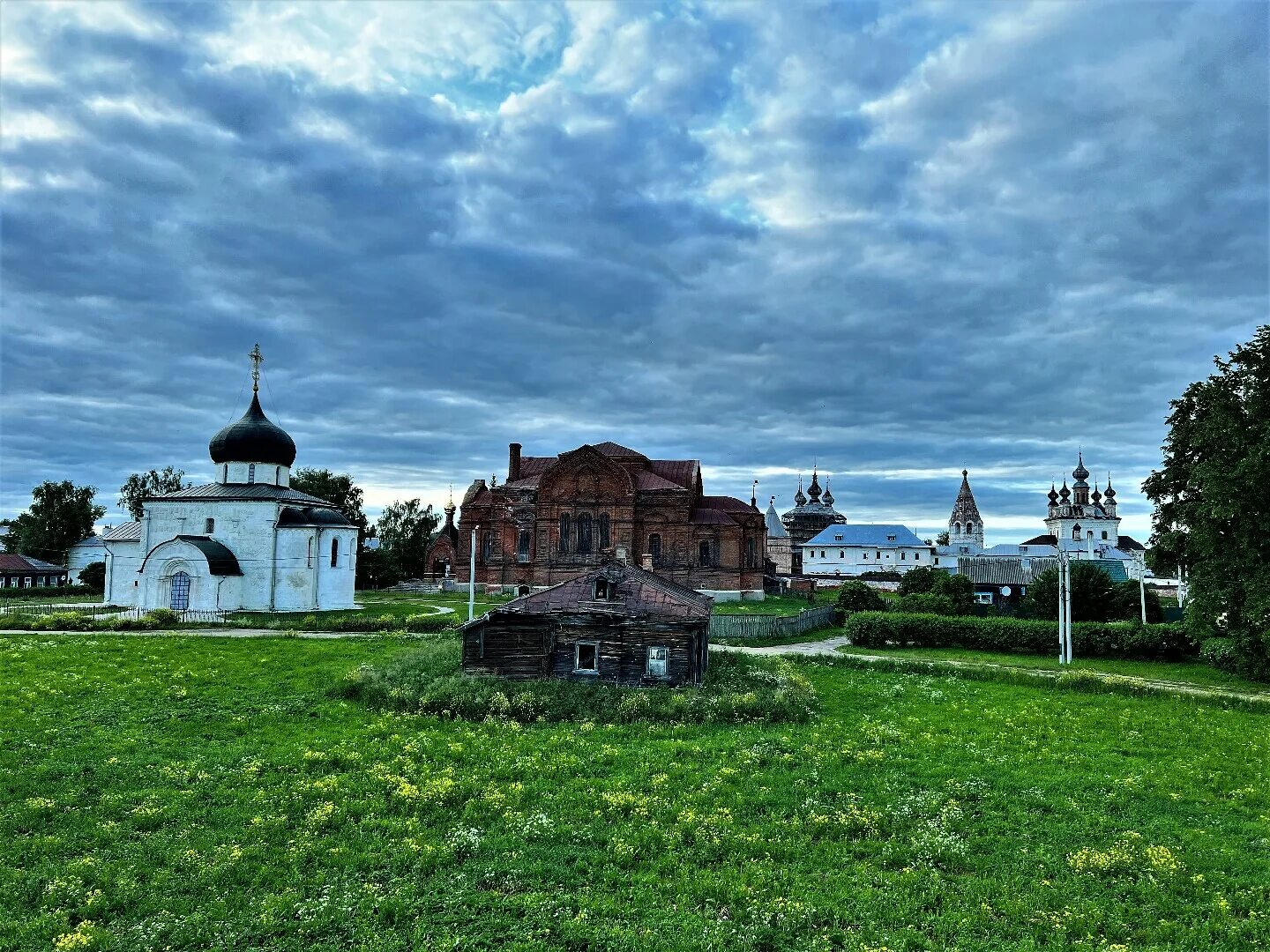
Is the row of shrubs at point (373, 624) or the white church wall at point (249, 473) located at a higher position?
the white church wall at point (249, 473)

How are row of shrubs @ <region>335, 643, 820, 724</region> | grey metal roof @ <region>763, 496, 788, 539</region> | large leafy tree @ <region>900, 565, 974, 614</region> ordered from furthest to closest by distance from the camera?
1. grey metal roof @ <region>763, 496, 788, 539</region>
2. large leafy tree @ <region>900, 565, 974, 614</region>
3. row of shrubs @ <region>335, 643, 820, 724</region>

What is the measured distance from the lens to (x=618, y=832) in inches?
476

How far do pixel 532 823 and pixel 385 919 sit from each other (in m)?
3.01

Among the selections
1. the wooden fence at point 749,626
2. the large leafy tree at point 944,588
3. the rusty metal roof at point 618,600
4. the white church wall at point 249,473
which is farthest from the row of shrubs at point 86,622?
the large leafy tree at point 944,588

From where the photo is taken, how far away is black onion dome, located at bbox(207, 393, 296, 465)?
45781 millimetres

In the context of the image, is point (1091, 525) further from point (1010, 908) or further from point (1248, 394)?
point (1010, 908)

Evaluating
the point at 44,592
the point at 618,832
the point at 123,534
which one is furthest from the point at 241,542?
the point at 618,832

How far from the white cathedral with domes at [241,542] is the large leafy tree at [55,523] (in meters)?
39.2

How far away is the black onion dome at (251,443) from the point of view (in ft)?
150

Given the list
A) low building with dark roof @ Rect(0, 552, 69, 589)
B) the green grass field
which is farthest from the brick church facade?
low building with dark roof @ Rect(0, 552, 69, 589)

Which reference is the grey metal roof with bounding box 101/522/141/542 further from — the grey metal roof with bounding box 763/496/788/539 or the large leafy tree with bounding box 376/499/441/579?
the grey metal roof with bounding box 763/496/788/539

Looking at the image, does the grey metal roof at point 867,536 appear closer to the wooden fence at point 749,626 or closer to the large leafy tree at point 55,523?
the wooden fence at point 749,626

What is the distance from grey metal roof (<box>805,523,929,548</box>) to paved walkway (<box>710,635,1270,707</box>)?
72.4 m

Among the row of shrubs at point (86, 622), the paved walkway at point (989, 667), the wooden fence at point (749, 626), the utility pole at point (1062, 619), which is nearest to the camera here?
the paved walkway at point (989, 667)
